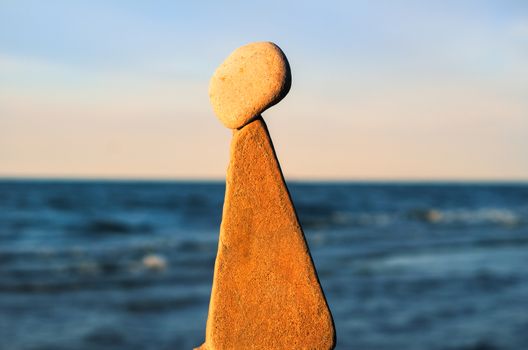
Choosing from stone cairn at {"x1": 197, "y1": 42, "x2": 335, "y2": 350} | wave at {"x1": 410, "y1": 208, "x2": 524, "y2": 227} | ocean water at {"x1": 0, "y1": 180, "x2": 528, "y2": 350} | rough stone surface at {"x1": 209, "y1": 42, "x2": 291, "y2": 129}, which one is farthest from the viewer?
wave at {"x1": 410, "y1": 208, "x2": 524, "y2": 227}

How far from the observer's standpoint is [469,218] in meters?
29.9

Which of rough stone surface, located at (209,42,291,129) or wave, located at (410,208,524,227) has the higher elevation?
rough stone surface, located at (209,42,291,129)

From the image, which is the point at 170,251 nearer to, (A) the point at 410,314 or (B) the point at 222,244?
(A) the point at 410,314

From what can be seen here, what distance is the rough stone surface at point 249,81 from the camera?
108 inches

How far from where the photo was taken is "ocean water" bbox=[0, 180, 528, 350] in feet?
28.4

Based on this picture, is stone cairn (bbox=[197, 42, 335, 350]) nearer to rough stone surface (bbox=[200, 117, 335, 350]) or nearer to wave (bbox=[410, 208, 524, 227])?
rough stone surface (bbox=[200, 117, 335, 350])

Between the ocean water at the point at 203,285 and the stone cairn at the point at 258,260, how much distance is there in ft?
17.8

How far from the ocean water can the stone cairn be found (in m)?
5.42

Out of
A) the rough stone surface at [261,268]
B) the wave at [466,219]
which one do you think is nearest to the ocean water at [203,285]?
the wave at [466,219]

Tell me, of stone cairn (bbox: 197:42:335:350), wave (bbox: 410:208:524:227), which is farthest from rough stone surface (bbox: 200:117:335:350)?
wave (bbox: 410:208:524:227)

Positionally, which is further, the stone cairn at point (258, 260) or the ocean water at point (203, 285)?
the ocean water at point (203, 285)

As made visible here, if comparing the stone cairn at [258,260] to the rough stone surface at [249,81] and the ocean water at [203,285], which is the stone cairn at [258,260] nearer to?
the rough stone surface at [249,81]

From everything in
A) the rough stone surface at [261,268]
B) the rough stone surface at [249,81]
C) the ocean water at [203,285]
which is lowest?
the ocean water at [203,285]

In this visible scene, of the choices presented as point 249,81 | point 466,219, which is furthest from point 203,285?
point 466,219
